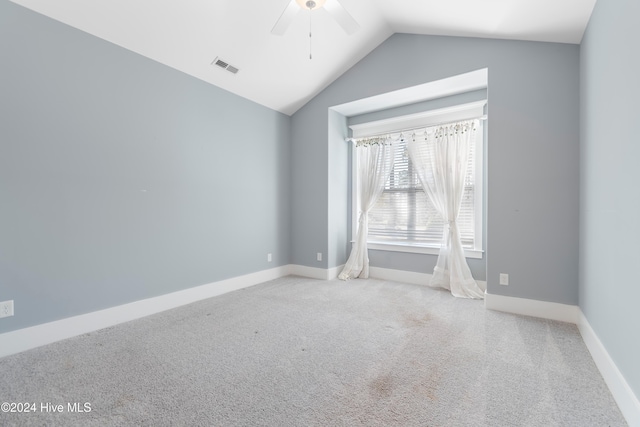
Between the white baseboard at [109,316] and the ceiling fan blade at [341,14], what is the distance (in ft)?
9.69

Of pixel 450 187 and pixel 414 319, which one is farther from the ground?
pixel 450 187

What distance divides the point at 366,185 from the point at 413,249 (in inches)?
45.3

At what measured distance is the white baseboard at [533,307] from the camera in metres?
2.52

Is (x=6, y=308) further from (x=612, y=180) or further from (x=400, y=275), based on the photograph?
(x=612, y=180)

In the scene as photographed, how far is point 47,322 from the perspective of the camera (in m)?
2.11

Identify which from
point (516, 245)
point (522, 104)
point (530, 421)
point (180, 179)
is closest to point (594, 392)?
point (530, 421)

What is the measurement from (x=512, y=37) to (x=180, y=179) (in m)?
3.60

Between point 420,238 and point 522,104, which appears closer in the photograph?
point 522,104

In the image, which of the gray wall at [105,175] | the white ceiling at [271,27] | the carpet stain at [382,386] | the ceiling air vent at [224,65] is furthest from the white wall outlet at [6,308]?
the ceiling air vent at [224,65]

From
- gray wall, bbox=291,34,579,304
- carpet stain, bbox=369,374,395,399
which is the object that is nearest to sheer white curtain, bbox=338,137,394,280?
gray wall, bbox=291,34,579,304

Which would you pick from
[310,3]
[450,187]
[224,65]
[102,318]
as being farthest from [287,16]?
[102,318]

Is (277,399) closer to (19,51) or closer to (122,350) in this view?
(122,350)

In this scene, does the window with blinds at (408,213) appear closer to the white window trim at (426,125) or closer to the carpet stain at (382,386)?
the white window trim at (426,125)

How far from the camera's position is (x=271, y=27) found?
2.79 meters
